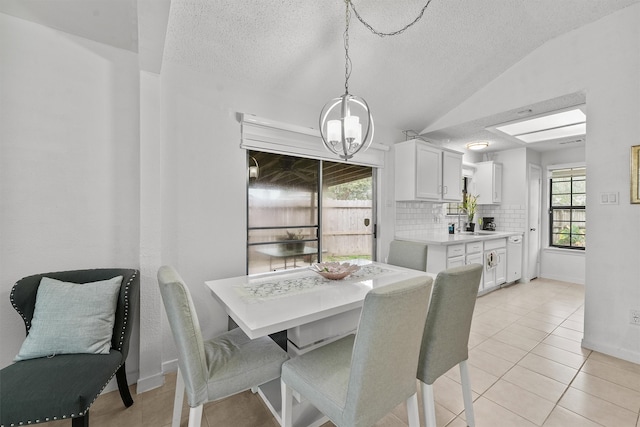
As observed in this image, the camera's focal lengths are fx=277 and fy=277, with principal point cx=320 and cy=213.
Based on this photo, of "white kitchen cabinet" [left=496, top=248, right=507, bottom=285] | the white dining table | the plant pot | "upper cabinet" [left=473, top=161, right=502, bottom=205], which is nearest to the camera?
the white dining table

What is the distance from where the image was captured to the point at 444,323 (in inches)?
55.8

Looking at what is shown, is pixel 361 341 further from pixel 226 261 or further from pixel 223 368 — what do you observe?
pixel 226 261

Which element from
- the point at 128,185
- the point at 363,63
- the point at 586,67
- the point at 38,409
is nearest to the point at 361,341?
the point at 38,409

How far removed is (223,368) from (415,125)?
12.2ft

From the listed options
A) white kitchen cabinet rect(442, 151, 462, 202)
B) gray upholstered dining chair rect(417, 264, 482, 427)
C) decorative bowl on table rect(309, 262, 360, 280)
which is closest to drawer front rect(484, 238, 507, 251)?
white kitchen cabinet rect(442, 151, 462, 202)

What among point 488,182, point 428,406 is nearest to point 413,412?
point 428,406

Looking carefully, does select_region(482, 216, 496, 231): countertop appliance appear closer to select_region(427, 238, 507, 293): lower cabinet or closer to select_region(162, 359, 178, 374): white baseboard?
select_region(427, 238, 507, 293): lower cabinet

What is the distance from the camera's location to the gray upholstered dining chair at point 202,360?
4.03ft

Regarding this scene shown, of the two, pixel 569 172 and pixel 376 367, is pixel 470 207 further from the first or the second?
pixel 376 367

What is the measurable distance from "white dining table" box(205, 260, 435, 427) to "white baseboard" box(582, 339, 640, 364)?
6.66 feet

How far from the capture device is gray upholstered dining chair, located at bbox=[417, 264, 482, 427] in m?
1.37

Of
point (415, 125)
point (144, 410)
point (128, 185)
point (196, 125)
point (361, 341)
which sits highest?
point (415, 125)

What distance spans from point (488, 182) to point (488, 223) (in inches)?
32.5

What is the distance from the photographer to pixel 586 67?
103 inches
